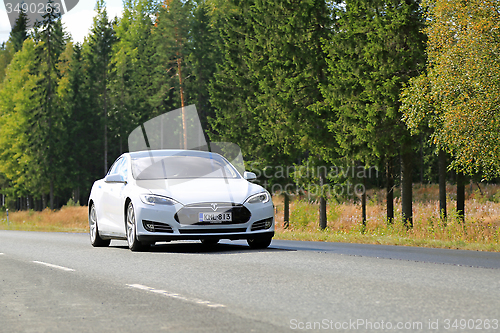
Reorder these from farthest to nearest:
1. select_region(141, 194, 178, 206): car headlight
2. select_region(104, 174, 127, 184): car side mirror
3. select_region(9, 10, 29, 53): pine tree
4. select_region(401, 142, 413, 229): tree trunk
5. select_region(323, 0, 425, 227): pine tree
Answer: select_region(9, 10, 29, 53): pine tree, select_region(401, 142, 413, 229): tree trunk, select_region(323, 0, 425, 227): pine tree, select_region(104, 174, 127, 184): car side mirror, select_region(141, 194, 178, 206): car headlight

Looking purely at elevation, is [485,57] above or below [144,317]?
above

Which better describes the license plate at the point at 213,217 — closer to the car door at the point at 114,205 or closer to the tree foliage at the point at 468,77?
the car door at the point at 114,205

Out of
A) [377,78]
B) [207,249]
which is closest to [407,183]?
[377,78]

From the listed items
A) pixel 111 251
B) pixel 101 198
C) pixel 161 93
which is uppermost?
pixel 161 93

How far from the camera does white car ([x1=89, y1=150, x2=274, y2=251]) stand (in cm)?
1170

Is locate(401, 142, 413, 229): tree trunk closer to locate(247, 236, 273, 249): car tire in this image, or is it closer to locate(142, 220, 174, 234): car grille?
locate(247, 236, 273, 249): car tire

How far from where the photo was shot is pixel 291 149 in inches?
1268

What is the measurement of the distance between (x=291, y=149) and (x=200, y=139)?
28.6 metres

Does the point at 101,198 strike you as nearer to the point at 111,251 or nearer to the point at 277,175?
the point at 111,251

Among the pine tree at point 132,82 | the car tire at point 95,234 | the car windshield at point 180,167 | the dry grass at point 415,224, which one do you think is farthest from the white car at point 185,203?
the pine tree at point 132,82

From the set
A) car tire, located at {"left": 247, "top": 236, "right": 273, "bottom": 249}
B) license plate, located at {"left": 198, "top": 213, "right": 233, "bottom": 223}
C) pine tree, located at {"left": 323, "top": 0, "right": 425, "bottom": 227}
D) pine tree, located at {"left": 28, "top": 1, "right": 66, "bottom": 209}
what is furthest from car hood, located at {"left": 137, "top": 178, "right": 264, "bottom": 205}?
pine tree, located at {"left": 28, "top": 1, "right": 66, "bottom": 209}

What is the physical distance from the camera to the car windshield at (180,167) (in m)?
13.0

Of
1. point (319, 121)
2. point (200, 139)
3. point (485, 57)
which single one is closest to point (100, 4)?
point (200, 139)

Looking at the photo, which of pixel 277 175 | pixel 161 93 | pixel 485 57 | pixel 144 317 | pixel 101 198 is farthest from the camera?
pixel 161 93
